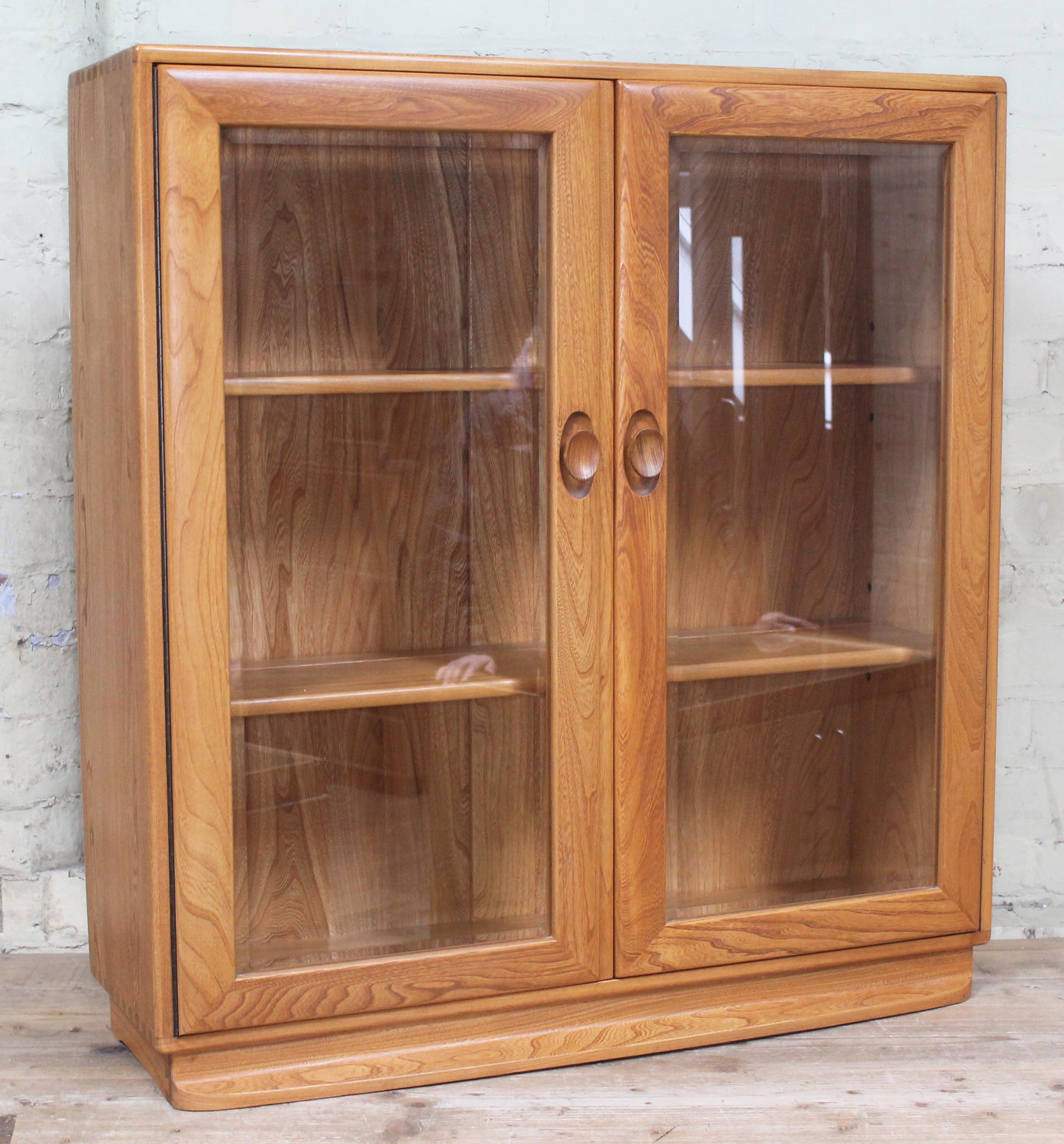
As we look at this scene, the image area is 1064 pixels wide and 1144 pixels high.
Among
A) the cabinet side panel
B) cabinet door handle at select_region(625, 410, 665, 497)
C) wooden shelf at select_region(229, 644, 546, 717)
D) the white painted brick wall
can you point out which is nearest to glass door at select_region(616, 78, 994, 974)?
cabinet door handle at select_region(625, 410, 665, 497)

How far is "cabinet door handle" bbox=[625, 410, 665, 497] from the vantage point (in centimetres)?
148

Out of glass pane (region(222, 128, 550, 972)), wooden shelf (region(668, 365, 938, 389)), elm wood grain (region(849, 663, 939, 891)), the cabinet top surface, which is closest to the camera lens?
the cabinet top surface

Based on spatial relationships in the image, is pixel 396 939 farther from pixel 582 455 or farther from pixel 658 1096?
pixel 582 455

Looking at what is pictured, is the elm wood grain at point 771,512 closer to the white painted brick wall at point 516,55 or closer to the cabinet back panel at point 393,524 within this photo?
the cabinet back panel at point 393,524

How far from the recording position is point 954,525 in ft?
5.25

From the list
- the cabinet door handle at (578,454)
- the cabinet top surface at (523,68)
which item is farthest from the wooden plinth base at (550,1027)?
the cabinet top surface at (523,68)

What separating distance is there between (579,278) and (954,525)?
56cm

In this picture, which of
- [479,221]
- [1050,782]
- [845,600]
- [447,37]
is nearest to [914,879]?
[845,600]

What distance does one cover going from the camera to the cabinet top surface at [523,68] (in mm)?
1304

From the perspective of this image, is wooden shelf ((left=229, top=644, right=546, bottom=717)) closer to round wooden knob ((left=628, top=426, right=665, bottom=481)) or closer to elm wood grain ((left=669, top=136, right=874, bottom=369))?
round wooden knob ((left=628, top=426, right=665, bottom=481))

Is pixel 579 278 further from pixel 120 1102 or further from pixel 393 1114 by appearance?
pixel 120 1102

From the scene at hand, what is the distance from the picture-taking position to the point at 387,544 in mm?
1511

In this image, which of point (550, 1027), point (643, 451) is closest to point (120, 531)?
point (643, 451)

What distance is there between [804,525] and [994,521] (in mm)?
233
